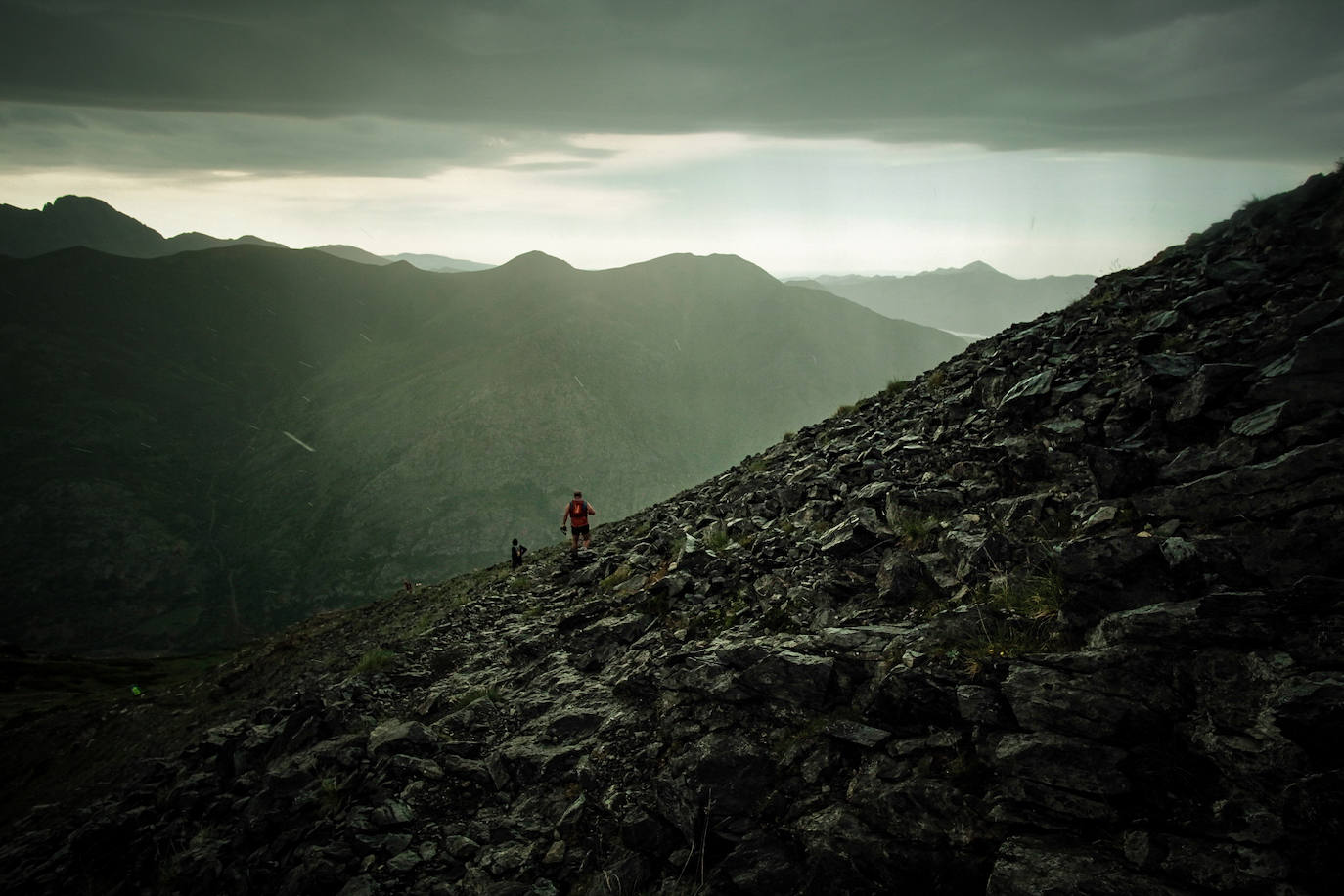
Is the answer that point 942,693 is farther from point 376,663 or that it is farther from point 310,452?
point 310,452

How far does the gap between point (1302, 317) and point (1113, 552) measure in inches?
240

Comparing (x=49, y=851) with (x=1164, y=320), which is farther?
(x=49, y=851)

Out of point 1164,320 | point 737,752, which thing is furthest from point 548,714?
point 1164,320

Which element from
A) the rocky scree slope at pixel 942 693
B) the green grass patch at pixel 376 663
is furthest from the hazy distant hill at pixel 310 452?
the rocky scree slope at pixel 942 693

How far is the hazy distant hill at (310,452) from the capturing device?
114 metres

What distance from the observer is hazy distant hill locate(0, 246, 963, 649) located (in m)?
114

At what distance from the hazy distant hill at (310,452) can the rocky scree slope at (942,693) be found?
116 m

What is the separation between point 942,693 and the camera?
19.5 ft

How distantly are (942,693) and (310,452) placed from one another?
599 feet

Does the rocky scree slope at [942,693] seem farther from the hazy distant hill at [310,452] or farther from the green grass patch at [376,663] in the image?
the hazy distant hill at [310,452]

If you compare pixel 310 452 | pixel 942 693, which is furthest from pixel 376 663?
pixel 310 452

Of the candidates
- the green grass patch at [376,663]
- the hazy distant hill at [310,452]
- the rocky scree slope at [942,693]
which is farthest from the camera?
the hazy distant hill at [310,452]

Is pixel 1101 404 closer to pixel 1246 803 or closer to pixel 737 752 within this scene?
pixel 1246 803

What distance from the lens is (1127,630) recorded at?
17.8 feet
